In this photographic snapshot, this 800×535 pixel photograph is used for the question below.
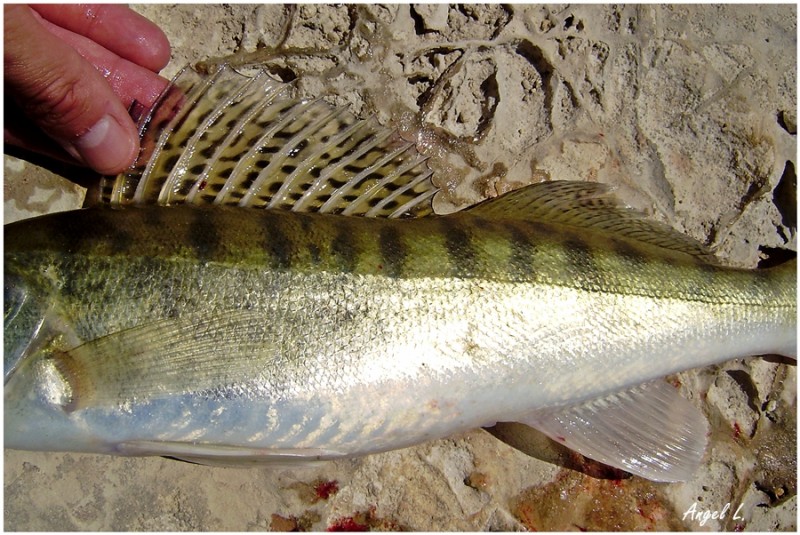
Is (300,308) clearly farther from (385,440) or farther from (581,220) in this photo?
(581,220)

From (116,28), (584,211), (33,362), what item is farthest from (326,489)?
(116,28)

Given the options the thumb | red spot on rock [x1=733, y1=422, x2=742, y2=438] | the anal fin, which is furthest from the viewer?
red spot on rock [x1=733, y1=422, x2=742, y2=438]

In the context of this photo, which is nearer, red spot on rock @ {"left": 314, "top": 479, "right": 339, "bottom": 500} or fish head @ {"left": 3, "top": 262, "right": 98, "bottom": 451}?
fish head @ {"left": 3, "top": 262, "right": 98, "bottom": 451}

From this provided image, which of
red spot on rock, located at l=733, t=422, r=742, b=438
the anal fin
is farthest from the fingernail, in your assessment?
red spot on rock, located at l=733, t=422, r=742, b=438

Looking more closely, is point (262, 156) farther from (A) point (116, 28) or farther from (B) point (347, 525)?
(B) point (347, 525)

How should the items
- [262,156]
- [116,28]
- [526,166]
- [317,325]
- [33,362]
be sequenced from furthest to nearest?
[526,166], [116,28], [262,156], [317,325], [33,362]

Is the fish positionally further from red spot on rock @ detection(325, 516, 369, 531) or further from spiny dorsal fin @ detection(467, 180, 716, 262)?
red spot on rock @ detection(325, 516, 369, 531)
